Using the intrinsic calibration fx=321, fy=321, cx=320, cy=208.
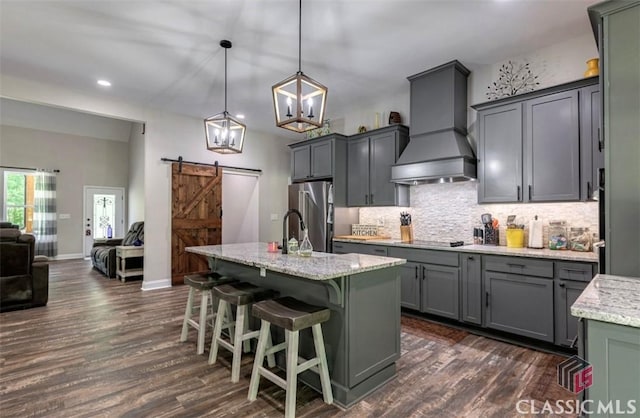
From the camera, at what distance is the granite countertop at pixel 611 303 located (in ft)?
3.56

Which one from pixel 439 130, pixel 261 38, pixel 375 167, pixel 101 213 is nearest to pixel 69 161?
pixel 101 213

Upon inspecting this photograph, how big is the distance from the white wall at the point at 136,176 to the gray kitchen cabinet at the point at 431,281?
6.92 m

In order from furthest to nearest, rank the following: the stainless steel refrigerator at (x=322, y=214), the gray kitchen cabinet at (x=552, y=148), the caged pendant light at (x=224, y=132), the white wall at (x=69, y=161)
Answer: the white wall at (x=69, y=161)
the stainless steel refrigerator at (x=322, y=214)
the caged pendant light at (x=224, y=132)
the gray kitchen cabinet at (x=552, y=148)

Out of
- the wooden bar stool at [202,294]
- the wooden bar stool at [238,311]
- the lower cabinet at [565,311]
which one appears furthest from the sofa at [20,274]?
the lower cabinet at [565,311]

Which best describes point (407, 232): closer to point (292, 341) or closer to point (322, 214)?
point (322, 214)

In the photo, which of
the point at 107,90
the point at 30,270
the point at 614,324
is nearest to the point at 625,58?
the point at 614,324

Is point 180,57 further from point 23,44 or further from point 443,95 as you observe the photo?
point 443,95

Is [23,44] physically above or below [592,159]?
above

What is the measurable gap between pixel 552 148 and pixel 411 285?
2018mm

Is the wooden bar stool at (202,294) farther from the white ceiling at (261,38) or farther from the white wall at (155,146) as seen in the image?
the white wall at (155,146)

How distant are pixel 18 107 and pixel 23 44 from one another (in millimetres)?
5817

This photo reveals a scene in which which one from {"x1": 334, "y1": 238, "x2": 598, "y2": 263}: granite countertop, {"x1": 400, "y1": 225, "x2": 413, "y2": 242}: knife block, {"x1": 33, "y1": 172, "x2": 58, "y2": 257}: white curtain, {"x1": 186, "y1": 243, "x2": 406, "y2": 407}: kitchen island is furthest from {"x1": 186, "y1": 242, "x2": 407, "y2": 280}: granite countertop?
{"x1": 33, "y1": 172, "x2": 58, "y2": 257}: white curtain

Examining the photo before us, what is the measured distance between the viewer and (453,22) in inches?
115

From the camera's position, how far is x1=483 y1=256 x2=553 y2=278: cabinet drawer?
2.87 m
